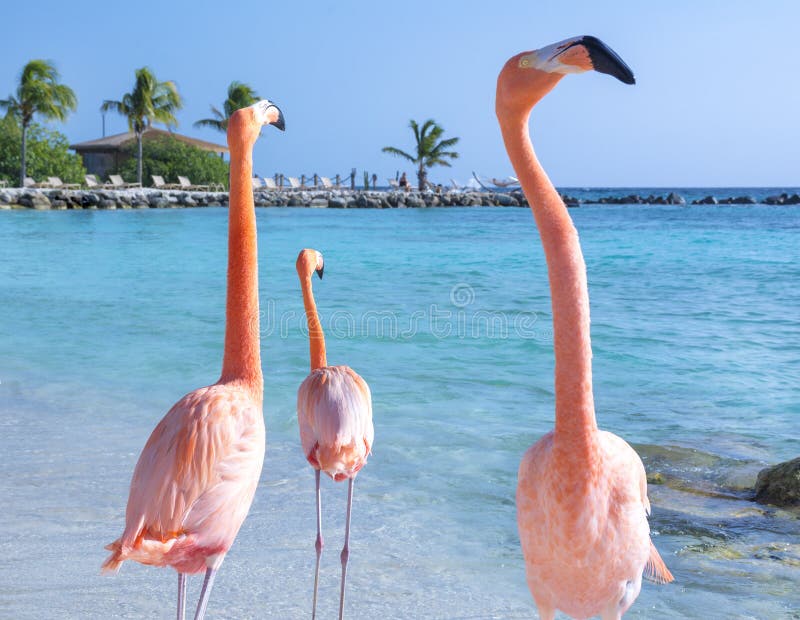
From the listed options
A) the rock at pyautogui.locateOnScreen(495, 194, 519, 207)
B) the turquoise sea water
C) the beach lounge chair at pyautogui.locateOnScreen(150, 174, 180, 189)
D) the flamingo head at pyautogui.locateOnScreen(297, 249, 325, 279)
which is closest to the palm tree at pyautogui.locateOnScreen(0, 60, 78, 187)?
the beach lounge chair at pyautogui.locateOnScreen(150, 174, 180, 189)

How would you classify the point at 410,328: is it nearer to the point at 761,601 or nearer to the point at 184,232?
the point at 761,601

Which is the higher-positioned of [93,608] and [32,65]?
[32,65]

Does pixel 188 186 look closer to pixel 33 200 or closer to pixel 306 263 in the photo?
pixel 33 200

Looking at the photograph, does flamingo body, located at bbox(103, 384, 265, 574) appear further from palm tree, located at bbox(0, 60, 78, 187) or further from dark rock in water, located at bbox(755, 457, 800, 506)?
palm tree, located at bbox(0, 60, 78, 187)

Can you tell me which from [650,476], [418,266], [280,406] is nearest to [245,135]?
[650,476]

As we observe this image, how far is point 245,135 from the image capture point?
3430mm

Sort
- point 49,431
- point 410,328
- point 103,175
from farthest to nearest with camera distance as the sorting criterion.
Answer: point 103,175
point 410,328
point 49,431

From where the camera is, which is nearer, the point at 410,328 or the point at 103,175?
the point at 410,328

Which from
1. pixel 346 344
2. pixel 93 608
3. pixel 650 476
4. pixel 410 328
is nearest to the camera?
pixel 93 608

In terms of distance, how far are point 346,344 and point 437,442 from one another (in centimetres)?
491

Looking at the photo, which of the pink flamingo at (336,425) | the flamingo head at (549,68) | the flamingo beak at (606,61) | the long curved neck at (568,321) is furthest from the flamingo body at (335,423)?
the flamingo beak at (606,61)

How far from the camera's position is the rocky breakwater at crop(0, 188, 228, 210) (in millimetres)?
43000

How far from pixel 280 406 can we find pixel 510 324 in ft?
20.6

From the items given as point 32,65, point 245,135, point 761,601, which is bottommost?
point 761,601
